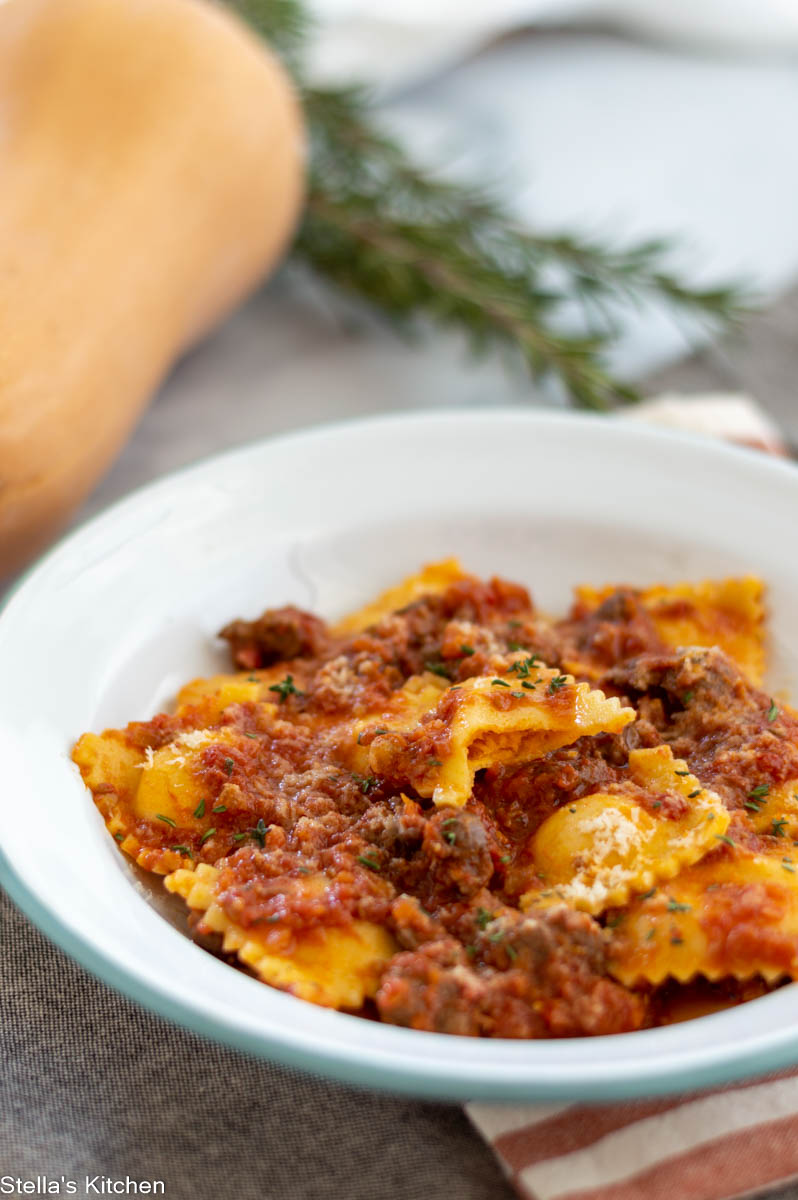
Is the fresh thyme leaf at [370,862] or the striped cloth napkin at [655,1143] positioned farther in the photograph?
the fresh thyme leaf at [370,862]

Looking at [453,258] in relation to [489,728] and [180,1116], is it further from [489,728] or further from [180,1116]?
[180,1116]

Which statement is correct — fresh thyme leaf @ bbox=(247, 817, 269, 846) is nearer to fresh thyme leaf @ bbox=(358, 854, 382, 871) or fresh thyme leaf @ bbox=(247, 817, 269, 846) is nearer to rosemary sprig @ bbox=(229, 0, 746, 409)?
fresh thyme leaf @ bbox=(358, 854, 382, 871)

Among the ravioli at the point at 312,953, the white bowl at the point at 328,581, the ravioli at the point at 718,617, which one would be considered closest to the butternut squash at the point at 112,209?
the white bowl at the point at 328,581

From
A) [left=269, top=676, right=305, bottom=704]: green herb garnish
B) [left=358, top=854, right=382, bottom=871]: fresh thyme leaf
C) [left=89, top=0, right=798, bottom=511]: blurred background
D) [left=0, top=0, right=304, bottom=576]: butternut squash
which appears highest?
[left=0, top=0, right=304, bottom=576]: butternut squash

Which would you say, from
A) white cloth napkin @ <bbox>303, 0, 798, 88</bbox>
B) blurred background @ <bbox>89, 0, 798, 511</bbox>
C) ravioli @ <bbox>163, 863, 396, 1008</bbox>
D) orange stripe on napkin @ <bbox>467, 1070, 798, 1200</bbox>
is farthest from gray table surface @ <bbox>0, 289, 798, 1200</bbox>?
white cloth napkin @ <bbox>303, 0, 798, 88</bbox>

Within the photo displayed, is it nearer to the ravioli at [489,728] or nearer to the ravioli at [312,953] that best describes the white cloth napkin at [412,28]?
the ravioli at [489,728]

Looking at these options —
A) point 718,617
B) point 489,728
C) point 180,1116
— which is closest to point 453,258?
point 718,617

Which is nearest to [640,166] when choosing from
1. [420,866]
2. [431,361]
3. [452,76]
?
[452,76]
